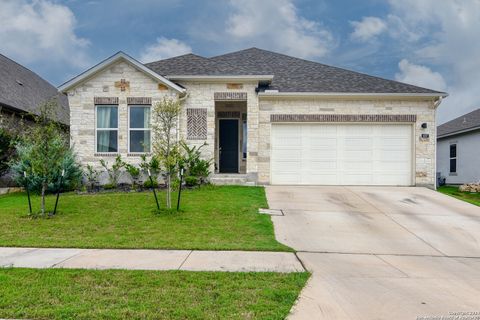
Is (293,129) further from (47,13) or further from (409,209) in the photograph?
(47,13)

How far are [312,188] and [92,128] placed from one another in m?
8.97

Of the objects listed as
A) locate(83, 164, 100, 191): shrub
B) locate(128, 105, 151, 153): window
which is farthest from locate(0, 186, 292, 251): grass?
locate(128, 105, 151, 153): window

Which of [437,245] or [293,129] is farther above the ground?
[293,129]

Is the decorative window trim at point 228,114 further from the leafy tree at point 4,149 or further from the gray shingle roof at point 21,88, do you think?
the leafy tree at point 4,149

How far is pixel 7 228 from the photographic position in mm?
7285

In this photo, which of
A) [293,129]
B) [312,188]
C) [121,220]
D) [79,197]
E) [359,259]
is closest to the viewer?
[359,259]

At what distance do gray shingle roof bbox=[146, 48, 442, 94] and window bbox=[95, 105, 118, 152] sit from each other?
264 cm

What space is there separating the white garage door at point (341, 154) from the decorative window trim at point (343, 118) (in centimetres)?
25

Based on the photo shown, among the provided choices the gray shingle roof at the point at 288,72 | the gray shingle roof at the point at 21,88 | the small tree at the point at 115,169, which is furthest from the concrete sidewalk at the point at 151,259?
the gray shingle roof at the point at 21,88

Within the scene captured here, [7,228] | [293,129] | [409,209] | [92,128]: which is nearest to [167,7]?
[92,128]

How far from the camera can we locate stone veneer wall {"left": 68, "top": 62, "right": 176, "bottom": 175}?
1278cm

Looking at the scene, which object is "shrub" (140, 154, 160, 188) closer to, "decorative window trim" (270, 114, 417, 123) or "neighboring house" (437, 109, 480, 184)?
"decorative window trim" (270, 114, 417, 123)

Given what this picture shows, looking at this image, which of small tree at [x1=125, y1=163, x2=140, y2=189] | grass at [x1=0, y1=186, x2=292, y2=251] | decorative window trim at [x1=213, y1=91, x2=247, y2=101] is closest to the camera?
grass at [x1=0, y1=186, x2=292, y2=251]

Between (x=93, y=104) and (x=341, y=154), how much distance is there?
1018 centimetres
